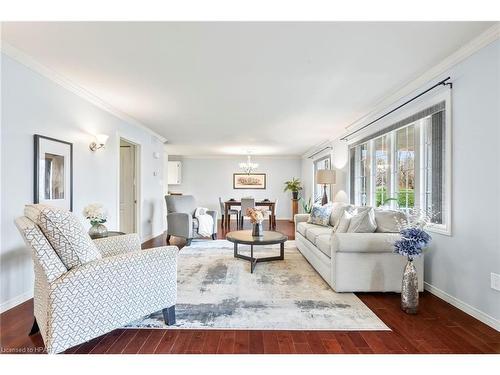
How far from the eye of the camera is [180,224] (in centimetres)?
533

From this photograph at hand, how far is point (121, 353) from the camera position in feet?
5.89

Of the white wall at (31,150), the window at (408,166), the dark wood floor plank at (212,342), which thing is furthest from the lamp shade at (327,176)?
the dark wood floor plank at (212,342)

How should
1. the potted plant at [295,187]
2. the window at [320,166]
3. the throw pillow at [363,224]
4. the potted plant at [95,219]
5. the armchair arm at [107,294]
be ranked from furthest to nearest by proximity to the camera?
the potted plant at [295,187]
the window at [320,166]
the throw pillow at [363,224]
the potted plant at [95,219]
the armchair arm at [107,294]

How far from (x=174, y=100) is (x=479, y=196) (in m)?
3.50

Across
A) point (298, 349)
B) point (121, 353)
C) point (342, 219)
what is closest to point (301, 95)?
point (342, 219)

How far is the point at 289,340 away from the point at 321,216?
2953mm

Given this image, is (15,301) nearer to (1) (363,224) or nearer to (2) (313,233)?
(2) (313,233)

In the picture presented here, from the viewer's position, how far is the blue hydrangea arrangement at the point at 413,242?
2.47 meters

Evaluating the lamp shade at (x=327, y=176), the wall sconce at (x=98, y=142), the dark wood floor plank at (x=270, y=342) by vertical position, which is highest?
the wall sconce at (x=98, y=142)

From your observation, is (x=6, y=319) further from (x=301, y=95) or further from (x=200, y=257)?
(x=301, y=95)

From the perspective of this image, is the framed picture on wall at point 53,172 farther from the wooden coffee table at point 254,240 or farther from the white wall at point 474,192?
the white wall at point 474,192

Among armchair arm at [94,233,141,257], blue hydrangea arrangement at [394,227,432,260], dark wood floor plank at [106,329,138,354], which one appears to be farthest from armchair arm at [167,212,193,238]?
blue hydrangea arrangement at [394,227,432,260]

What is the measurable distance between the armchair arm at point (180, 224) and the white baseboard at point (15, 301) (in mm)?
2741

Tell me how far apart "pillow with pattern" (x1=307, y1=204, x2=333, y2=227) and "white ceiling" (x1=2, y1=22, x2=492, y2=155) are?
157cm
